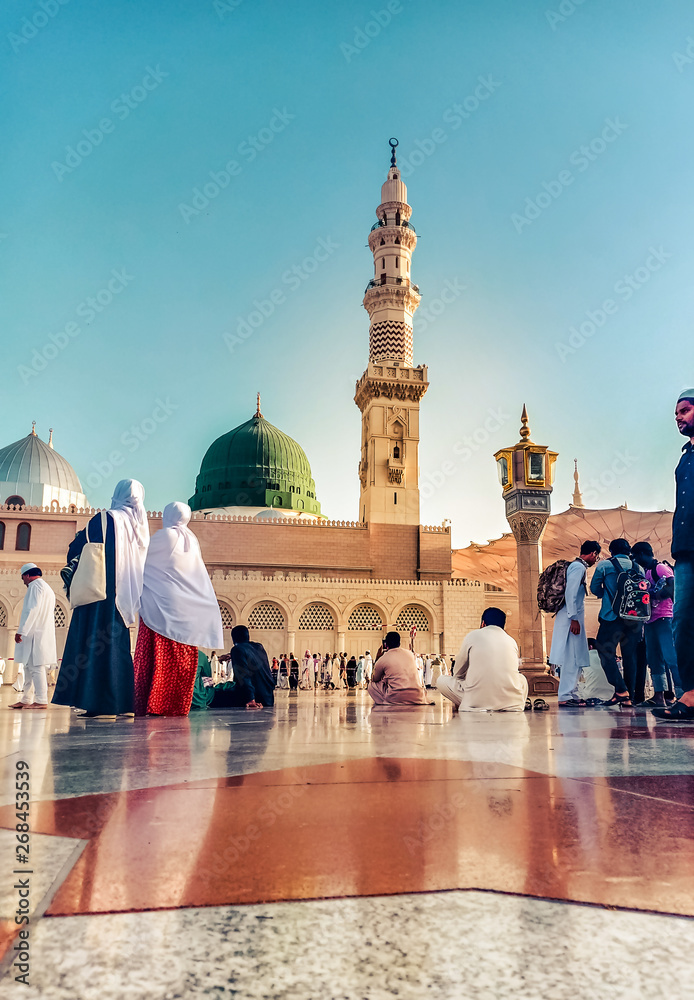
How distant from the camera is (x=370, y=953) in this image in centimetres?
70

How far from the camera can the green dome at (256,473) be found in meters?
32.1

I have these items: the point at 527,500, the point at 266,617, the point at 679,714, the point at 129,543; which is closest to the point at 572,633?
the point at 679,714

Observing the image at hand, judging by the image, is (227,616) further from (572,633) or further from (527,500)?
(572,633)

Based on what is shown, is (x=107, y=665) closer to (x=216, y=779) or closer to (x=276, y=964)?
(x=216, y=779)

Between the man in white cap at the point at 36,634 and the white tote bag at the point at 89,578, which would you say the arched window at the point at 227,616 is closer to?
the man in white cap at the point at 36,634

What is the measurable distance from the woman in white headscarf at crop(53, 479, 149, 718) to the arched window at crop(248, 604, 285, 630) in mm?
18916

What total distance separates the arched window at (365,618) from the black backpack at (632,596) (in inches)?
742

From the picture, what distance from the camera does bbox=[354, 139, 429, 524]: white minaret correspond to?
27.4 meters

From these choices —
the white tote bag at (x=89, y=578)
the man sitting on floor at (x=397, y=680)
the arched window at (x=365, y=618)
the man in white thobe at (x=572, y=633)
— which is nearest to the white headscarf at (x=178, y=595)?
the white tote bag at (x=89, y=578)

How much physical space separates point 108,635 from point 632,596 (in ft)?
12.5

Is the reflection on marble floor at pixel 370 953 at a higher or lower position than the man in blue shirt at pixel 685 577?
lower

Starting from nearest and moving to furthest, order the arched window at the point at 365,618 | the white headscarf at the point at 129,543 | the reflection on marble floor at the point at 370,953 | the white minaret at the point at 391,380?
the reflection on marble floor at the point at 370,953 < the white headscarf at the point at 129,543 < the arched window at the point at 365,618 < the white minaret at the point at 391,380

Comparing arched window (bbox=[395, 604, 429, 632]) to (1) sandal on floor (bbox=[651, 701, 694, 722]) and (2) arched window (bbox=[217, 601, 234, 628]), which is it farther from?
(1) sandal on floor (bbox=[651, 701, 694, 722])

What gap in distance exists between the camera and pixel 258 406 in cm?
3566
